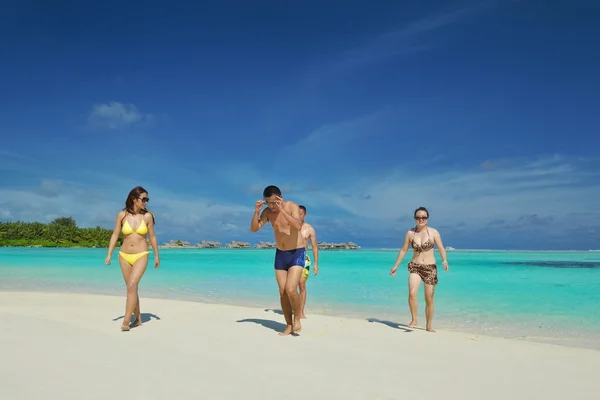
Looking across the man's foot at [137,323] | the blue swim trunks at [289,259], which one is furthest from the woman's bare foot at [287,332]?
the man's foot at [137,323]

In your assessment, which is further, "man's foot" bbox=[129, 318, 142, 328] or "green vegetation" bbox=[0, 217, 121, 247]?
"green vegetation" bbox=[0, 217, 121, 247]

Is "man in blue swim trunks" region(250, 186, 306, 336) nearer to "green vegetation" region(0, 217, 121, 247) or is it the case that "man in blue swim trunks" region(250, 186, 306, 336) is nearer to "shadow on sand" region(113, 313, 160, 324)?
Answer: "shadow on sand" region(113, 313, 160, 324)

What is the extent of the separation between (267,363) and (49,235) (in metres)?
85.5

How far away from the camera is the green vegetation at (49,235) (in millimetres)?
75688

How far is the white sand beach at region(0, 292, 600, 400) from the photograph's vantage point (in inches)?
147

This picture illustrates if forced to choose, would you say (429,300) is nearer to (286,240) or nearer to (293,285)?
(293,285)

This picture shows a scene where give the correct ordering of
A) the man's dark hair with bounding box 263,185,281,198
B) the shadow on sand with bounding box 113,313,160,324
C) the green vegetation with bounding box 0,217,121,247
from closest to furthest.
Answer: the man's dark hair with bounding box 263,185,281,198, the shadow on sand with bounding box 113,313,160,324, the green vegetation with bounding box 0,217,121,247

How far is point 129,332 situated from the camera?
628 centimetres

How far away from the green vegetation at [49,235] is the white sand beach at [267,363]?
78.5 metres

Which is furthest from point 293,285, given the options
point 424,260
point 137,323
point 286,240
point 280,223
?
point 137,323

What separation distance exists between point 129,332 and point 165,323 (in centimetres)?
90

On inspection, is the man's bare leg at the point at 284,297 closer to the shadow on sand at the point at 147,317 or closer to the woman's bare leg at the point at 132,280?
the woman's bare leg at the point at 132,280

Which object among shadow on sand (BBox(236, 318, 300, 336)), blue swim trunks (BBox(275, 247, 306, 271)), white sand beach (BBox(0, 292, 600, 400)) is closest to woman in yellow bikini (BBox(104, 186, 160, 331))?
white sand beach (BBox(0, 292, 600, 400))

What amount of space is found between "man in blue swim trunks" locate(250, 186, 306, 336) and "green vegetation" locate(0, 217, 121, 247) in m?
78.9
